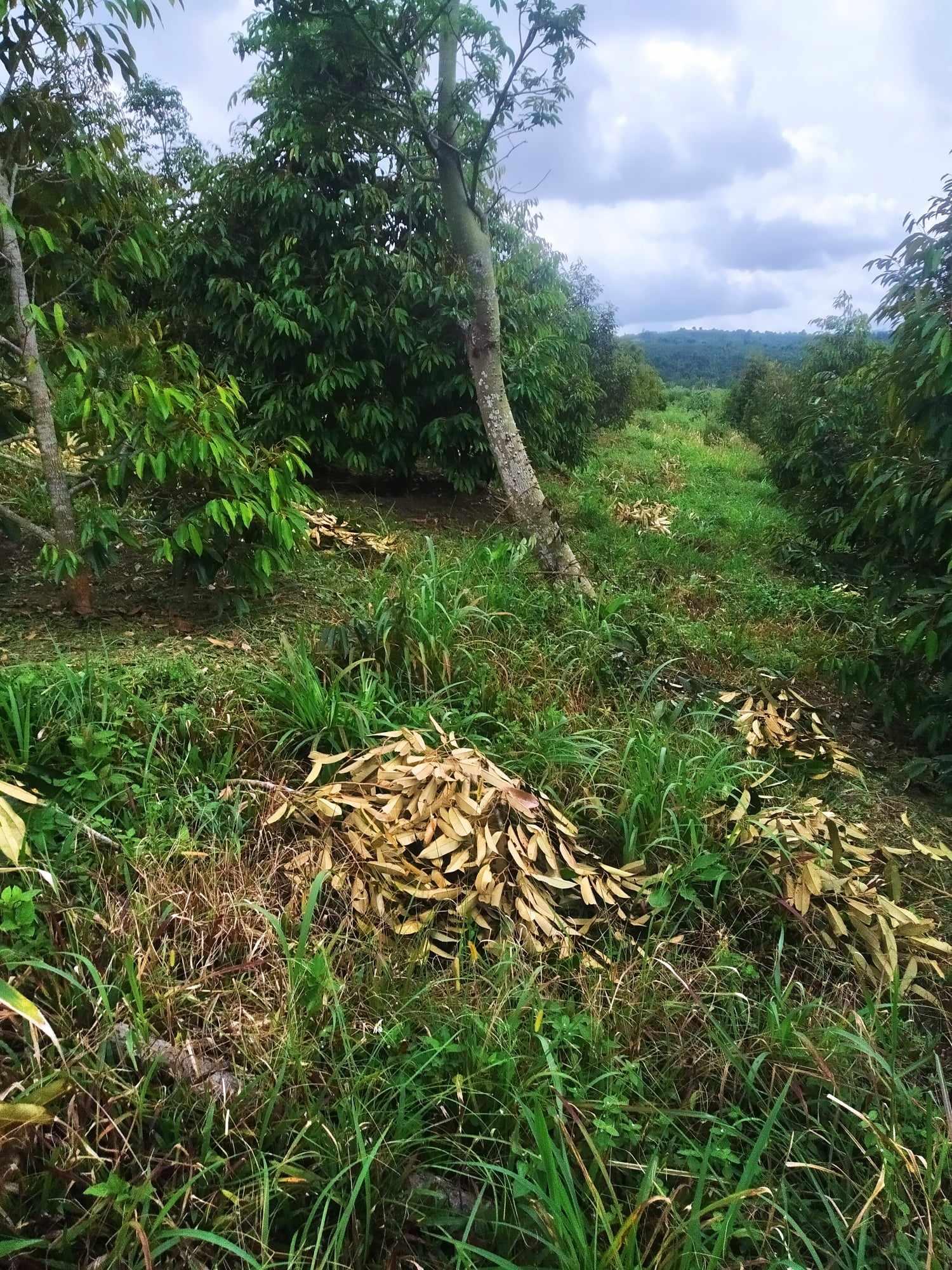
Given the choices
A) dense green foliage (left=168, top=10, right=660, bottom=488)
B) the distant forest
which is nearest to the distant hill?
the distant forest

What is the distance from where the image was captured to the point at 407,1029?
156 centimetres

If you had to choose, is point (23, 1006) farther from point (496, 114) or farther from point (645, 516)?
point (645, 516)

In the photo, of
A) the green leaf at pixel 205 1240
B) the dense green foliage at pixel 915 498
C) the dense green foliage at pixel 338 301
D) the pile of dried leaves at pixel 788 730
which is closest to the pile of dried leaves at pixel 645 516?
the dense green foliage at pixel 338 301

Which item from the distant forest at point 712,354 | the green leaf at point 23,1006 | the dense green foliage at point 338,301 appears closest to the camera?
the green leaf at point 23,1006

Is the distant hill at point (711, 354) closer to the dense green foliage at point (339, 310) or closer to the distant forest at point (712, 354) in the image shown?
the distant forest at point (712, 354)

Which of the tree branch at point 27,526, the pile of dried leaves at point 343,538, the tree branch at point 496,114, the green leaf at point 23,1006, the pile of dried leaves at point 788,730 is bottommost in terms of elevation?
the pile of dried leaves at point 788,730

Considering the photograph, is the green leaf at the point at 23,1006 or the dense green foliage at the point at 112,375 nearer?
the green leaf at the point at 23,1006

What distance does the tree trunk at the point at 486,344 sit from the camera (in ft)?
14.9

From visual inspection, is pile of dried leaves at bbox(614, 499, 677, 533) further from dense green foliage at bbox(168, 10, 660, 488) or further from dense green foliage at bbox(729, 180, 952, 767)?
dense green foliage at bbox(729, 180, 952, 767)

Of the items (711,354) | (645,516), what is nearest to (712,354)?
(711,354)

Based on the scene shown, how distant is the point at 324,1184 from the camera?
1.31 meters

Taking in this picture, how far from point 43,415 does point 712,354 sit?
209 ft

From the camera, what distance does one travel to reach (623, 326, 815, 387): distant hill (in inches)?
826

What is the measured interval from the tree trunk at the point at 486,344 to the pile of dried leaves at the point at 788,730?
5.30 feet
